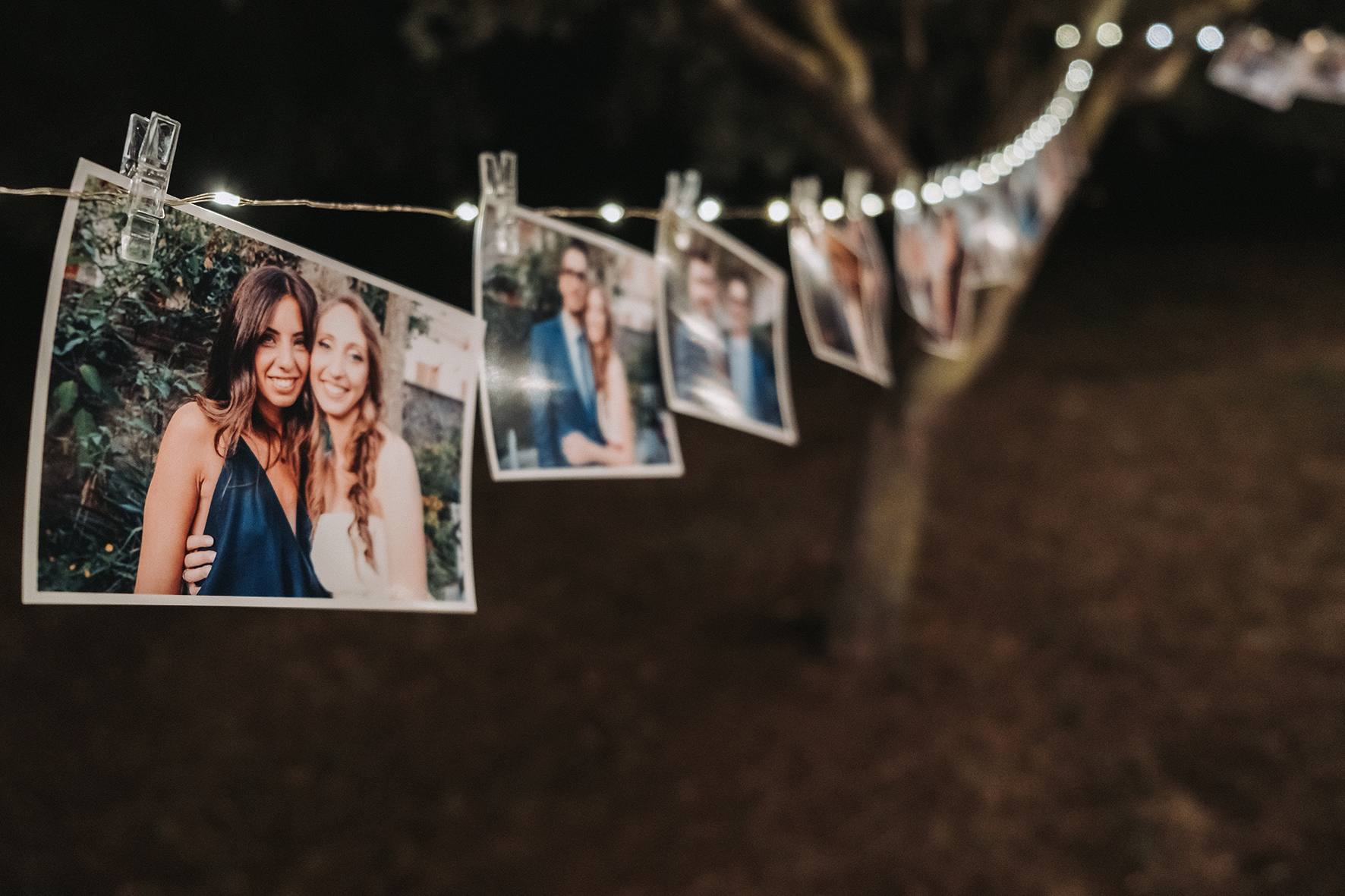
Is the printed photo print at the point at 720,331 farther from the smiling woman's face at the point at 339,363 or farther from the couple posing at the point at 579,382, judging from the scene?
the smiling woman's face at the point at 339,363

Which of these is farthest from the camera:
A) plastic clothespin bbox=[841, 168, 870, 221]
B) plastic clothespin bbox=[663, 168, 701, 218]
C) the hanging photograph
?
the hanging photograph

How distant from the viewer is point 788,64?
12.1ft

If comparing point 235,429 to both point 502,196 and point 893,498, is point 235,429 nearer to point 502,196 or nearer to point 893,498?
point 502,196

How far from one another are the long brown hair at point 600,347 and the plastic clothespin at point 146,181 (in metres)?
0.77

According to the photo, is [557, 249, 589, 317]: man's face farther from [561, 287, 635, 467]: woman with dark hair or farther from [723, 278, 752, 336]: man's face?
[723, 278, 752, 336]: man's face

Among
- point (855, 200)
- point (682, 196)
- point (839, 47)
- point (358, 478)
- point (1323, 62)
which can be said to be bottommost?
point (358, 478)

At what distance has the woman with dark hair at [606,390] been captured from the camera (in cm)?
178

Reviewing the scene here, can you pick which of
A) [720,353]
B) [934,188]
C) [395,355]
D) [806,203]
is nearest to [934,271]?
[934,188]

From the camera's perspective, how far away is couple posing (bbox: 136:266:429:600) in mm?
1233

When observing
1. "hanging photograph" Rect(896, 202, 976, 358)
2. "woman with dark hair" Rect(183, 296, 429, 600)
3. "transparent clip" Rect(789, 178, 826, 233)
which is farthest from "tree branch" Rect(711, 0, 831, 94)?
"woman with dark hair" Rect(183, 296, 429, 600)

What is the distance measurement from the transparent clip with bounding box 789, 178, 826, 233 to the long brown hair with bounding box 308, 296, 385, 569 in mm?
1127

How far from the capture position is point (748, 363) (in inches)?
81.0

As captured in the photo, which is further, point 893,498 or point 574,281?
point 893,498

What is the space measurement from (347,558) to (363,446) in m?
0.17
